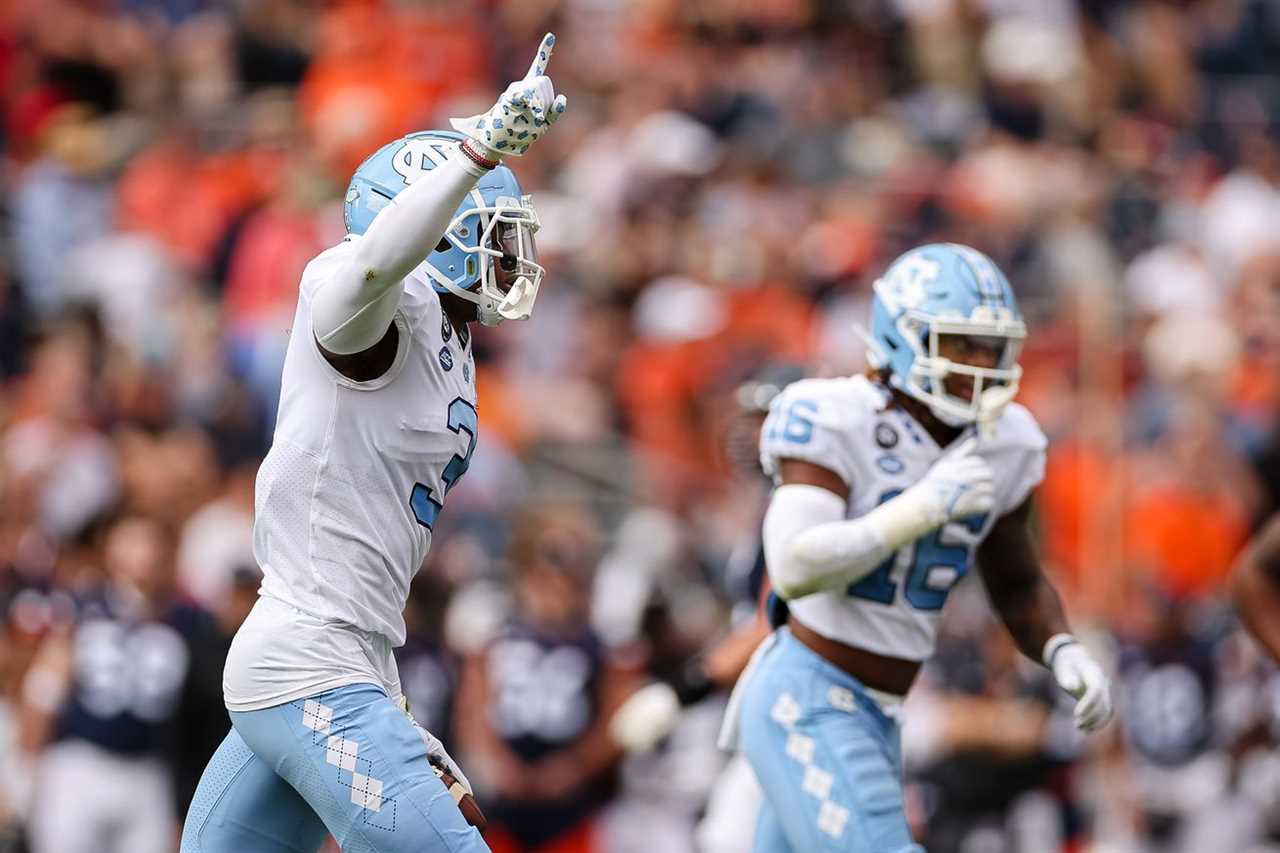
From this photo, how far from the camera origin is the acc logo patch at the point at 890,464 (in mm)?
5656

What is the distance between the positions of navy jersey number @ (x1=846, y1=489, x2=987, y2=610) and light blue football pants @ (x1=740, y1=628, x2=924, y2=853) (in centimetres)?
23

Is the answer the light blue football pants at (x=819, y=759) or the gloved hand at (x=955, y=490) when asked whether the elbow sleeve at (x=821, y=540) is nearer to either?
the gloved hand at (x=955, y=490)

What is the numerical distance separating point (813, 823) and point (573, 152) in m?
7.12

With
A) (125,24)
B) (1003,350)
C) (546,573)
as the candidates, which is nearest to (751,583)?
(1003,350)

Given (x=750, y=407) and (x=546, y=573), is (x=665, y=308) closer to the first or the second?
(x=546, y=573)

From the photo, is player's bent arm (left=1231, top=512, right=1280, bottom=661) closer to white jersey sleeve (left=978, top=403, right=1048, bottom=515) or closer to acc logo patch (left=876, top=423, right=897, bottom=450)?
white jersey sleeve (left=978, top=403, right=1048, bottom=515)

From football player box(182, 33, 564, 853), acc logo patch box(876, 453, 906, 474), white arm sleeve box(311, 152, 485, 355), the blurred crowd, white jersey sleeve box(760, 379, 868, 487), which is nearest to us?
white arm sleeve box(311, 152, 485, 355)

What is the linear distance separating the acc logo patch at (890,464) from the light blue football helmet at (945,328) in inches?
6.6

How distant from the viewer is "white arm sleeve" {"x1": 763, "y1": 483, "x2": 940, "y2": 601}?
Result: 5.32m

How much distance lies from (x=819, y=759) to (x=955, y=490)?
0.77m

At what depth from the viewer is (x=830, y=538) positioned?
17.4 ft

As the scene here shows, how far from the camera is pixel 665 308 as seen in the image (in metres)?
11.1

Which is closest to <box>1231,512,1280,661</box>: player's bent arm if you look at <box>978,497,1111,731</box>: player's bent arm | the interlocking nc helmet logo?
<box>978,497,1111,731</box>: player's bent arm

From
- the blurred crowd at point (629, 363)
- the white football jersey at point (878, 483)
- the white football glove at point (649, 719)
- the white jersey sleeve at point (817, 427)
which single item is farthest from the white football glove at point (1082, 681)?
the blurred crowd at point (629, 363)
